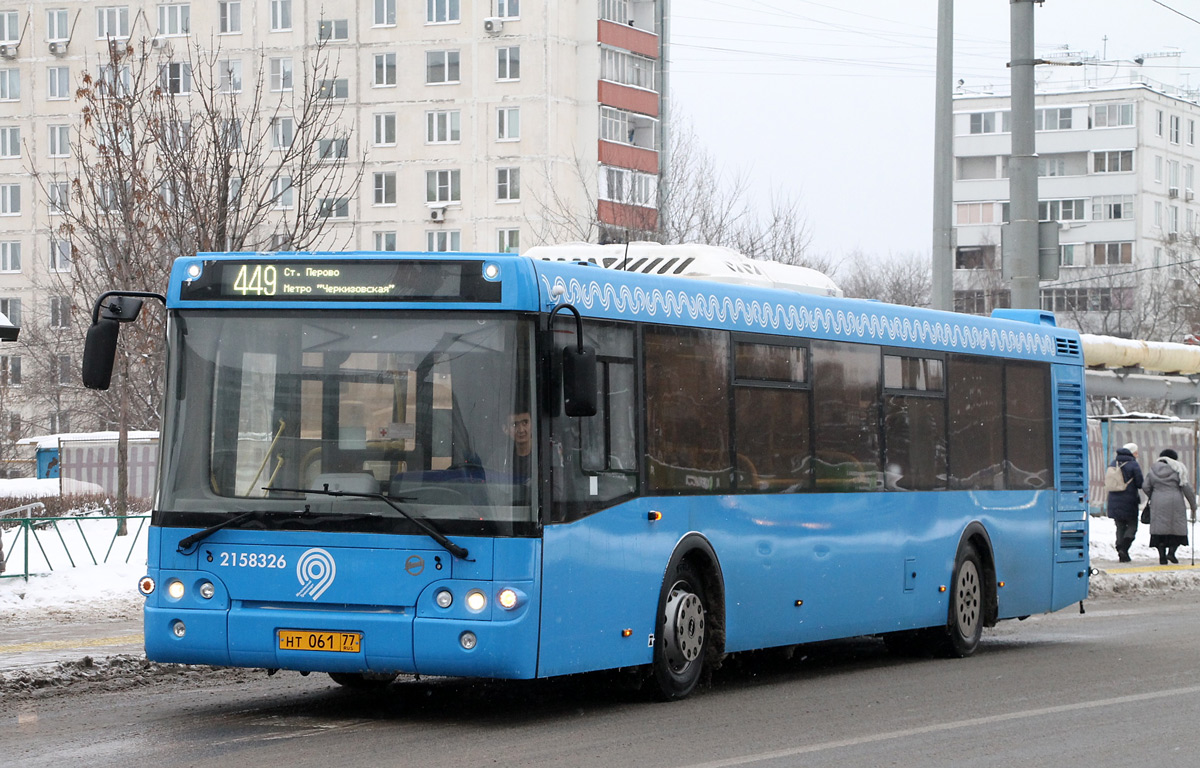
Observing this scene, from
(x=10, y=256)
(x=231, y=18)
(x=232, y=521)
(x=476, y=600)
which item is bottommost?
(x=476, y=600)

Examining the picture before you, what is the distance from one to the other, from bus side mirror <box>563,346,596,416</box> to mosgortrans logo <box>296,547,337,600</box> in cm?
155

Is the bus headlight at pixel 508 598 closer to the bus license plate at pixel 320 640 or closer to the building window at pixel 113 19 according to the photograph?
the bus license plate at pixel 320 640

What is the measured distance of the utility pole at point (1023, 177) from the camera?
21.5 m

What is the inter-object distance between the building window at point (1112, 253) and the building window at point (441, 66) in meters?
50.7

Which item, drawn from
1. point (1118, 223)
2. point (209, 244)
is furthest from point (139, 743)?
point (1118, 223)

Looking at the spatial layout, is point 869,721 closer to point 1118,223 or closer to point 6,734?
point 6,734

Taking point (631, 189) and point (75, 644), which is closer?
point (75, 644)

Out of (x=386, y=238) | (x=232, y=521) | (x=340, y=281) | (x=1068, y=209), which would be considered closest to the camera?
(x=232, y=521)

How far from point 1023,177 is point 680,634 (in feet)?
39.9

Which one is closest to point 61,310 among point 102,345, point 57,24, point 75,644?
point 57,24

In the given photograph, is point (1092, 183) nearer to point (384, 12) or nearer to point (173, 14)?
point (384, 12)

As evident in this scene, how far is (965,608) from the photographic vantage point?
1488 cm

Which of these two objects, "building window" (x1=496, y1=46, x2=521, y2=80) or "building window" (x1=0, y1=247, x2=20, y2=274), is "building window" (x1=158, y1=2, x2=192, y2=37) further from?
"building window" (x1=496, y1=46, x2=521, y2=80)

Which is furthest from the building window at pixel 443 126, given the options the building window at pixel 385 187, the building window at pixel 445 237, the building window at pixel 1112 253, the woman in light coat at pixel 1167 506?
the woman in light coat at pixel 1167 506
